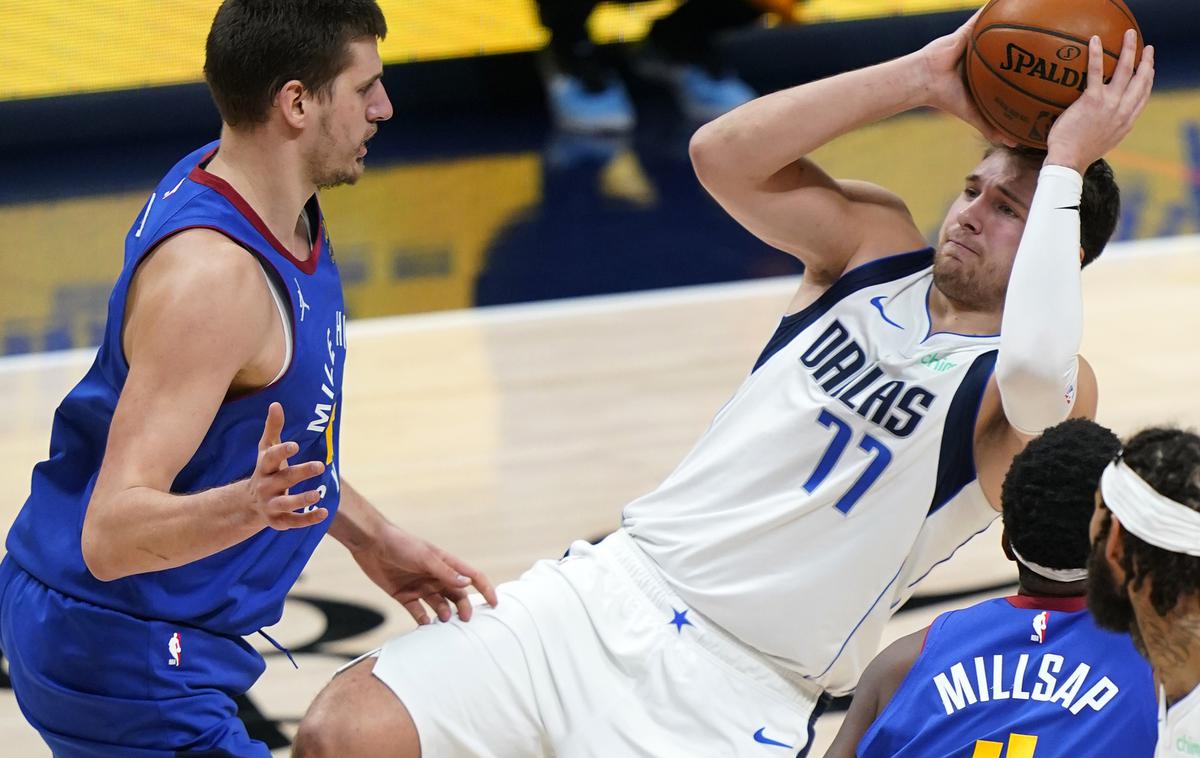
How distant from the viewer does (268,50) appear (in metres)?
2.67

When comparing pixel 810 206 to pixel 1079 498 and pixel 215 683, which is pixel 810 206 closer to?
pixel 1079 498

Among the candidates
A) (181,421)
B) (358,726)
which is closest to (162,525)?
(181,421)

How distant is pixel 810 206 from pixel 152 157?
23.5ft

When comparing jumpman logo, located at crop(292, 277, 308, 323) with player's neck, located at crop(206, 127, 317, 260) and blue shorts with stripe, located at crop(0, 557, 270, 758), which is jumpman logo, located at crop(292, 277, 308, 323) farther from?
blue shorts with stripe, located at crop(0, 557, 270, 758)

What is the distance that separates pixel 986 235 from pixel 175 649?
5.31 ft

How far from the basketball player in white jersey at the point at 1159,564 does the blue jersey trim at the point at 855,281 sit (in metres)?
1.07

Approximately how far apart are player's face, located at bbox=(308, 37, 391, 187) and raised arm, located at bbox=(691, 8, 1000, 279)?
2.36 feet

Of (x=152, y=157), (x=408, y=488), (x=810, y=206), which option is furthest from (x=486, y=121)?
(x=810, y=206)

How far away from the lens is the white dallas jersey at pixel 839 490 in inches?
117

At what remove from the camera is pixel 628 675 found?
3023mm

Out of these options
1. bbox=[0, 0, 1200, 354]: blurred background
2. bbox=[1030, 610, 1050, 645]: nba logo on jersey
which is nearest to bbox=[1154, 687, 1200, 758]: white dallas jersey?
bbox=[1030, 610, 1050, 645]: nba logo on jersey

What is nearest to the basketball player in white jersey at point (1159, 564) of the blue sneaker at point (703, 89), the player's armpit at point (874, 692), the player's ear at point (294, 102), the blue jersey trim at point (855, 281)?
the player's armpit at point (874, 692)

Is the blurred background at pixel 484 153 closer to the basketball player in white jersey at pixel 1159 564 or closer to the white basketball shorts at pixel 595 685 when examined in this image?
the white basketball shorts at pixel 595 685

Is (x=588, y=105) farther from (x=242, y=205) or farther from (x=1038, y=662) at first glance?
(x=1038, y=662)
